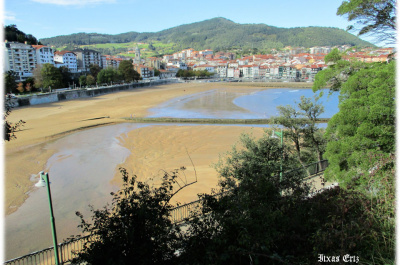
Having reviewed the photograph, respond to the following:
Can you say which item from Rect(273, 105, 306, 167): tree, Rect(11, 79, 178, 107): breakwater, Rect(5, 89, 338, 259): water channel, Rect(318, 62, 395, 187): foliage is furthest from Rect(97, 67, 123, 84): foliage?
Rect(318, 62, 395, 187): foliage

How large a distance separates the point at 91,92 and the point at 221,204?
60462 mm

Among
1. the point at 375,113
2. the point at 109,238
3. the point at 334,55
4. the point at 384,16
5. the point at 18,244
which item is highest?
the point at 384,16

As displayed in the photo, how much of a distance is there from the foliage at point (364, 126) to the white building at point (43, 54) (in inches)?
3450

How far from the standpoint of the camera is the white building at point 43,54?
7993 cm

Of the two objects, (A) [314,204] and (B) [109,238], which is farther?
(A) [314,204]

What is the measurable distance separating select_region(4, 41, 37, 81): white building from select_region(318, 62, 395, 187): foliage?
79913 millimetres

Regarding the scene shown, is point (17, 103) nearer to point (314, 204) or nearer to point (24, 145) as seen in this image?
point (24, 145)

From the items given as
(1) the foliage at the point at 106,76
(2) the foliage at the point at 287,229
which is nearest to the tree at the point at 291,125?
(2) the foliage at the point at 287,229

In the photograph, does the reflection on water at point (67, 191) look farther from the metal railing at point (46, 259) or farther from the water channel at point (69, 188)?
the metal railing at point (46, 259)

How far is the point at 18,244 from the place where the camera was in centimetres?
1036

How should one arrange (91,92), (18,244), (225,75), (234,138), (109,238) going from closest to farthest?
1. (109,238)
2. (18,244)
3. (234,138)
4. (91,92)
5. (225,75)

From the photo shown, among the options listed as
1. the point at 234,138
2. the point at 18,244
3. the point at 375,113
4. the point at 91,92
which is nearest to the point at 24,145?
the point at 18,244

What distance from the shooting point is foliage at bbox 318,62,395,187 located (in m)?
7.82

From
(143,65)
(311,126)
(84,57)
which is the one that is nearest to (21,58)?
(84,57)
